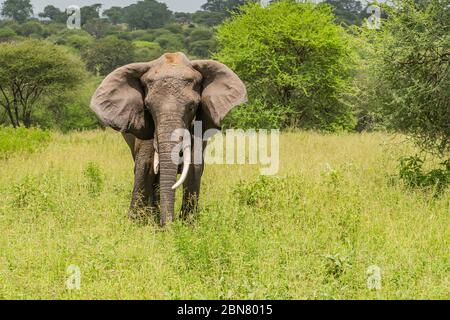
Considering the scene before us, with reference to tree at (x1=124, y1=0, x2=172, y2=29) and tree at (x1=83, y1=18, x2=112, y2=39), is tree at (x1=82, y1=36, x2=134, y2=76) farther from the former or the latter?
tree at (x1=124, y1=0, x2=172, y2=29)

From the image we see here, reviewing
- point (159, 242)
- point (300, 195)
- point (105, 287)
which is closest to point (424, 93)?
point (300, 195)

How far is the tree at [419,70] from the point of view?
29.6 ft

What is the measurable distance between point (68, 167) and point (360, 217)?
7.17 metres

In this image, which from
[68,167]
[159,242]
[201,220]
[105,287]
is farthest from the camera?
[68,167]

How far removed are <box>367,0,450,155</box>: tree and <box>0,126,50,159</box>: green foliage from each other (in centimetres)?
881

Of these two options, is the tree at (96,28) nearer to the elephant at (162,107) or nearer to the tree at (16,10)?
the tree at (16,10)

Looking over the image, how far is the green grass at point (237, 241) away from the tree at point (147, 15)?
479 ft

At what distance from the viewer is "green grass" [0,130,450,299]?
5105 millimetres

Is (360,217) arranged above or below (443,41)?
below

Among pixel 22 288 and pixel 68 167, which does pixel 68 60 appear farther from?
pixel 22 288

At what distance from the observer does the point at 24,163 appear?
12.4 m

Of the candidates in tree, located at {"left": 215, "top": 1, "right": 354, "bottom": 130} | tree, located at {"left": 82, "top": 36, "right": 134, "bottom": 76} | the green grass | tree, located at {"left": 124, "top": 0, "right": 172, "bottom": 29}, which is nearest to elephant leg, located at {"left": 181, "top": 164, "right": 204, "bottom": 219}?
the green grass

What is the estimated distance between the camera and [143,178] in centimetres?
729

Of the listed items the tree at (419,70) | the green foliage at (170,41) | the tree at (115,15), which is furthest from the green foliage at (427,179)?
the tree at (115,15)
